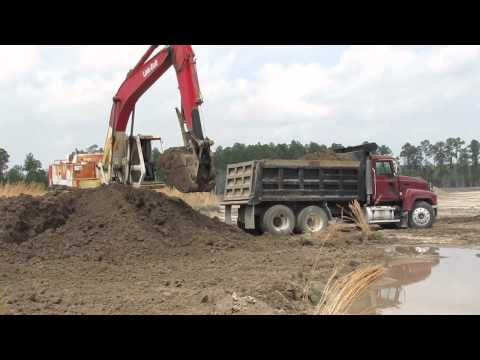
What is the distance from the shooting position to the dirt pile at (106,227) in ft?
35.4

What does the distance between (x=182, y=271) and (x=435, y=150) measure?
92688 millimetres

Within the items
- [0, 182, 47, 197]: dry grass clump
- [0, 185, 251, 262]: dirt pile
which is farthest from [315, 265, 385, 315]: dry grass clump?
[0, 182, 47, 197]: dry grass clump

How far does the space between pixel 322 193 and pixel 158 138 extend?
215 inches

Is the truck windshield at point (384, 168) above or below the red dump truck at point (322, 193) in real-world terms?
above

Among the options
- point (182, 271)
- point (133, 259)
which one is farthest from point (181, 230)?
point (182, 271)

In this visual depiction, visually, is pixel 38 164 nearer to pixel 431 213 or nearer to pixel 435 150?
pixel 431 213

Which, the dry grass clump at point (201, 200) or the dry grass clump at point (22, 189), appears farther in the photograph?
the dry grass clump at point (201, 200)

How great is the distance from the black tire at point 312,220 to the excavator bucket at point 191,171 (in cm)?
451

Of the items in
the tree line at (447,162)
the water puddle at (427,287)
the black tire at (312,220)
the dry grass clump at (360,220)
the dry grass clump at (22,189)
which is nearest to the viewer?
the water puddle at (427,287)

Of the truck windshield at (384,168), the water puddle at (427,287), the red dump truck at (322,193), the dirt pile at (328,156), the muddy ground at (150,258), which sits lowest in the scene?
the water puddle at (427,287)

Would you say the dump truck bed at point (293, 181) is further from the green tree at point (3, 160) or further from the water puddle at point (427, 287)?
the green tree at point (3, 160)

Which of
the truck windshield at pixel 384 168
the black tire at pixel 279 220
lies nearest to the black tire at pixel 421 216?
the truck windshield at pixel 384 168

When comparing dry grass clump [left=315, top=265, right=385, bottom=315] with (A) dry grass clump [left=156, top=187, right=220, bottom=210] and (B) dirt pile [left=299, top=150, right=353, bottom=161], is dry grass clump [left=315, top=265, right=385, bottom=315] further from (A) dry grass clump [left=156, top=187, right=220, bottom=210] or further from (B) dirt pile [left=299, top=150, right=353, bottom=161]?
(A) dry grass clump [left=156, top=187, right=220, bottom=210]

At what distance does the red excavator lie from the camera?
12508mm
